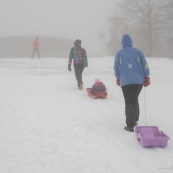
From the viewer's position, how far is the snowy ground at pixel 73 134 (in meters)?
4.55

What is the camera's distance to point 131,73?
237 inches

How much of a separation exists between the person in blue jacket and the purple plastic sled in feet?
1.99

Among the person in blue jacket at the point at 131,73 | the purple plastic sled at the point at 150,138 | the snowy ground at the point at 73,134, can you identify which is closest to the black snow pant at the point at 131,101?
the person in blue jacket at the point at 131,73

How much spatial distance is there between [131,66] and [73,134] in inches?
75.6

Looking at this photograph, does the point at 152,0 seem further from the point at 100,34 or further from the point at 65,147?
the point at 65,147

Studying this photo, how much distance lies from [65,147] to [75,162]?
0.65m

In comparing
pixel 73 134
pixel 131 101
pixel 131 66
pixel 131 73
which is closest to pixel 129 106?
pixel 131 101

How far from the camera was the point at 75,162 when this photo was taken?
4.62 meters

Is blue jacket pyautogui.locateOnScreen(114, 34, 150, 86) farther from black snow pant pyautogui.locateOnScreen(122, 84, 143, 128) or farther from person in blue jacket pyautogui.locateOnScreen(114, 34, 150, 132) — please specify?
black snow pant pyautogui.locateOnScreen(122, 84, 143, 128)

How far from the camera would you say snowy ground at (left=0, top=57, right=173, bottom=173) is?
4551 mm

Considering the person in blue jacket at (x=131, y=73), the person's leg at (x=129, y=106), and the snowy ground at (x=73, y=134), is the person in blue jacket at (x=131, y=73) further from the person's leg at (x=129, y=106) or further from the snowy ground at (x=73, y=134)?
the snowy ground at (x=73, y=134)

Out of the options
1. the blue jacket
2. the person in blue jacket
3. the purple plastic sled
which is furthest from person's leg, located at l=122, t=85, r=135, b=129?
the purple plastic sled

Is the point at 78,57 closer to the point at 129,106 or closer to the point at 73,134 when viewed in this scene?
the point at 129,106

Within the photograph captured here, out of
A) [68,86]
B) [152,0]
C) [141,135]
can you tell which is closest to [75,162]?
[141,135]
